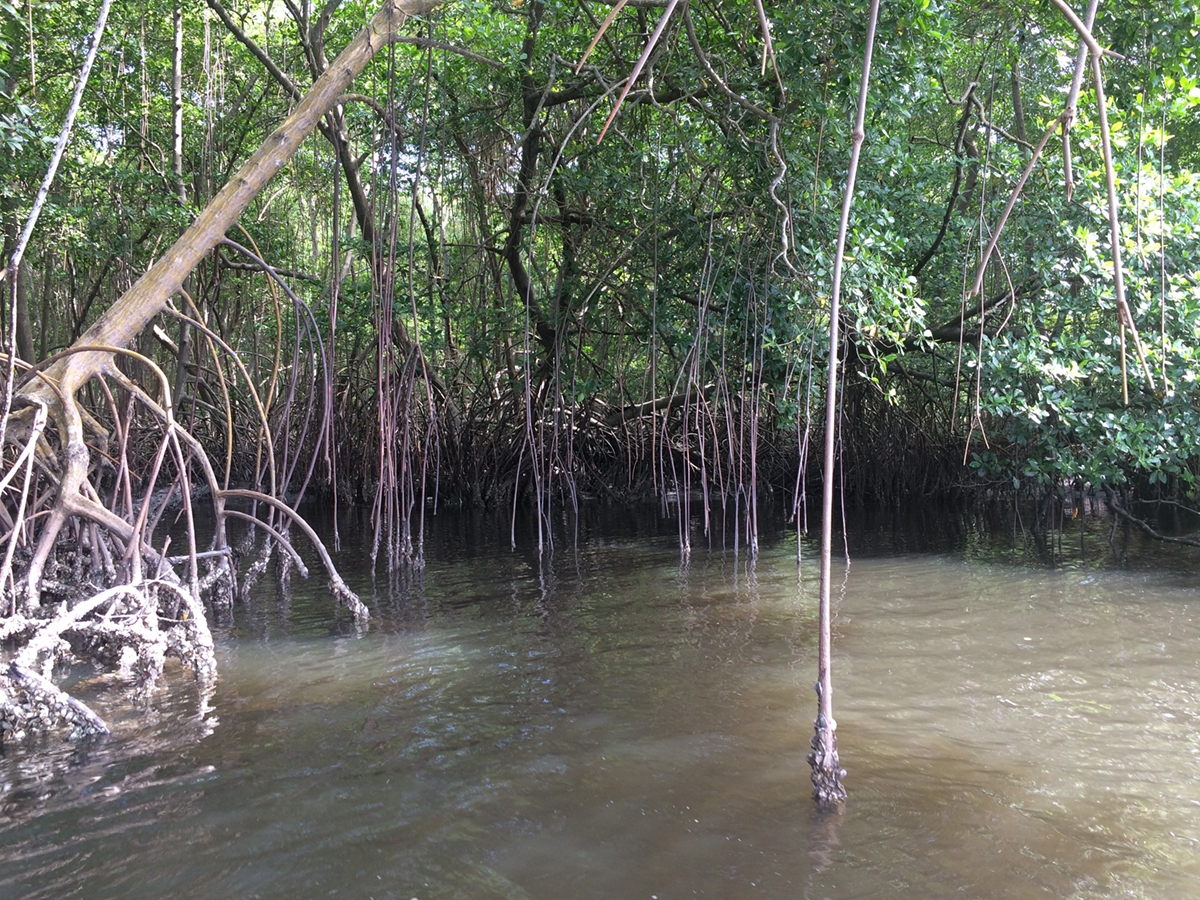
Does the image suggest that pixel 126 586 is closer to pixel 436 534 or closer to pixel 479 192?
pixel 436 534

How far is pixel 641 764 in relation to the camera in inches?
101

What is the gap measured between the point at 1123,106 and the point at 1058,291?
3.62ft

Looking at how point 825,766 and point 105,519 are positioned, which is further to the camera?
point 105,519

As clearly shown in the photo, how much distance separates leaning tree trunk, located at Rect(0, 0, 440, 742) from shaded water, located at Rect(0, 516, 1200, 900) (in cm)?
18

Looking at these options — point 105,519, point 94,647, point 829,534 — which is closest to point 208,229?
point 105,519

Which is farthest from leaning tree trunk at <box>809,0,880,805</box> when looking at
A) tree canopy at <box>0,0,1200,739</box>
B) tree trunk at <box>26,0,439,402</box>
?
tree trunk at <box>26,0,439,402</box>

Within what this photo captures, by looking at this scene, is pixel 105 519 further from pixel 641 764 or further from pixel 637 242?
pixel 637 242

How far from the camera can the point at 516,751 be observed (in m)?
2.69

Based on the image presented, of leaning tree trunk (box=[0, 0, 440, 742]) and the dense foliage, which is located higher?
the dense foliage

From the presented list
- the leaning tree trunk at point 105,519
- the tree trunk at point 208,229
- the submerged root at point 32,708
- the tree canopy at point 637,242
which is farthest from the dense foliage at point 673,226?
the submerged root at point 32,708

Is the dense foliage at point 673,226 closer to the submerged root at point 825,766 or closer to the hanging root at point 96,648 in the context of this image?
the hanging root at point 96,648

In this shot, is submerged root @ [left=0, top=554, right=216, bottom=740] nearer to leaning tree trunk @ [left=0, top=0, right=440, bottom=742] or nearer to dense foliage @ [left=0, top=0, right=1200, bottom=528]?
leaning tree trunk @ [left=0, top=0, right=440, bottom=742]

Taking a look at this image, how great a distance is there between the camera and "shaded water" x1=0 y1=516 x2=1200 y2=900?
201cm

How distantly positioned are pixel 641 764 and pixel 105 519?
226cm
